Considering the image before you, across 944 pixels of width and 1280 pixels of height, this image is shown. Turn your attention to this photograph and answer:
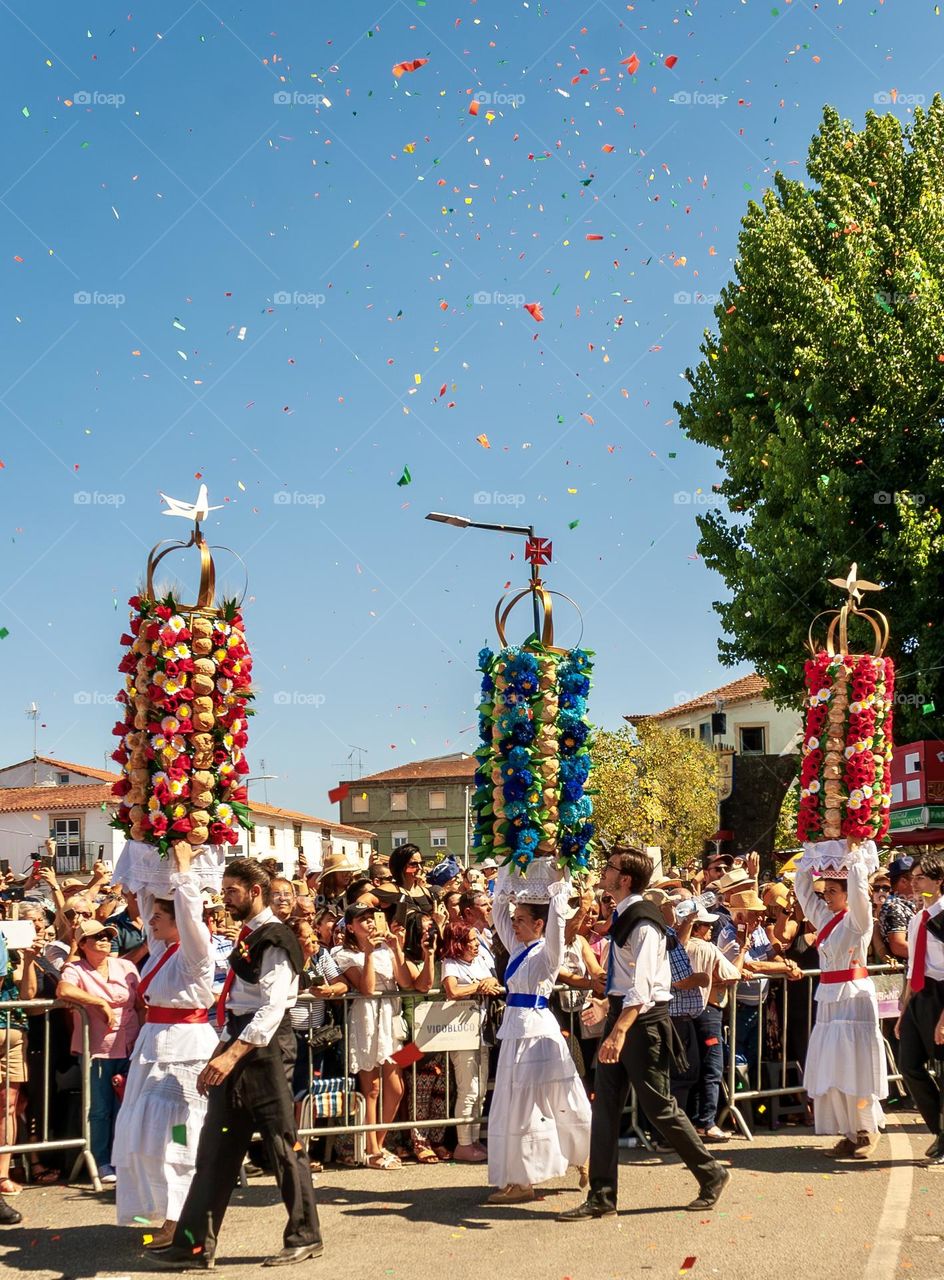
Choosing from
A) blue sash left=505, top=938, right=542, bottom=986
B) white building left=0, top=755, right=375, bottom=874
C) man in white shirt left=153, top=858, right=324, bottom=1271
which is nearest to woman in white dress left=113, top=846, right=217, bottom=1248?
man in white shirt left=153, top=858, right=324, bottom=1271

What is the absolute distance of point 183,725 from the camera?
24.8 feet

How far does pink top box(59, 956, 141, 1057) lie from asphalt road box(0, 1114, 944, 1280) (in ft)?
3.00

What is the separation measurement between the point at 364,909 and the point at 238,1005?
290 cm

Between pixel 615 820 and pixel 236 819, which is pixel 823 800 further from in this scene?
pixel 615 820

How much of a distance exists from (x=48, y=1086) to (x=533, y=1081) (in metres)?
3.31

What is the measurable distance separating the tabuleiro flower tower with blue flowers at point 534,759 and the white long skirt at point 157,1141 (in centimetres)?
239

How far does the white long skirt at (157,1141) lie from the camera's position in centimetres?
707

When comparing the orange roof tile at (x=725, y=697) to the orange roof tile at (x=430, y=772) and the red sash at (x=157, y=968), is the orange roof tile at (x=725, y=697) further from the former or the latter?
the red sash at (x=157, y=968)

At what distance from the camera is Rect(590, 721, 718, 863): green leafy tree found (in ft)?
190

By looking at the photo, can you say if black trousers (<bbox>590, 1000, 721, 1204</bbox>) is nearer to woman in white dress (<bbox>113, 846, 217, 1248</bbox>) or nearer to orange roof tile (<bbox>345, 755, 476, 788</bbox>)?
woman in white dress (<bbox>113, 846, 217, 1248</bbox>)

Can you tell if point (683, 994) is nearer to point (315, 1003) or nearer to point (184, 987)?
point (315, 1003)

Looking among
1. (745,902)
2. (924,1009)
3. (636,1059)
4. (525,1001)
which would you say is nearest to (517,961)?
(525,1001)

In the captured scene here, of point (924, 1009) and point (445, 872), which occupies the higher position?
point (445, 872)

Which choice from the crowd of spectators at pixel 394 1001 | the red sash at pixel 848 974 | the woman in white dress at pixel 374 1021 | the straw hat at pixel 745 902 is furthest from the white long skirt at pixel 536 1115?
the straw hat at pixel 745 902
